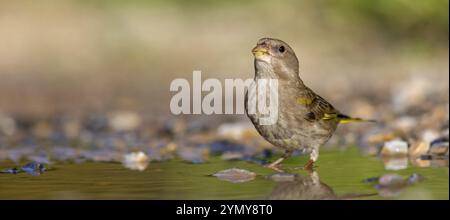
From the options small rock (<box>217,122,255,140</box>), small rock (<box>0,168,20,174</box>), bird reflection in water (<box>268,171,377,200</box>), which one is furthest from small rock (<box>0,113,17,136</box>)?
bird reflection in water (<box>268,171,377,200</box>)

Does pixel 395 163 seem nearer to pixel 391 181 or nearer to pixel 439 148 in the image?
pixel 439 148

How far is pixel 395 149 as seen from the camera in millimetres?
6582

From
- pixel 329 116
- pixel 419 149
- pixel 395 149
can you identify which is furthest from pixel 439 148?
pixel 329 116

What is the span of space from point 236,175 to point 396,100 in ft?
13.5

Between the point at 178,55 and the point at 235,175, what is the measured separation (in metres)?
7.89

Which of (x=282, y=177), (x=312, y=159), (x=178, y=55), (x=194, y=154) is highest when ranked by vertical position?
(x=178, y=55)

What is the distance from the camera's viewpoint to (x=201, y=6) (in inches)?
540

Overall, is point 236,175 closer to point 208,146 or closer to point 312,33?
point 208,146

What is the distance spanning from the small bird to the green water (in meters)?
0.20

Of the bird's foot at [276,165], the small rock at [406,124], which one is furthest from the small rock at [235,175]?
the small rock at [406,124]

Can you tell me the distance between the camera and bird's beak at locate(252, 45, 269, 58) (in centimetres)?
643

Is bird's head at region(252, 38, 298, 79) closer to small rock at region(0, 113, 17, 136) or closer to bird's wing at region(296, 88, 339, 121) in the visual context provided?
bird's wing at region(296, 88, 339, 121)

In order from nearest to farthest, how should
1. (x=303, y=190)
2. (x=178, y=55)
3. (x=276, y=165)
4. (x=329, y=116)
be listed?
(x=303, y=190) → (x=276, y=165) → (x=329, y=116) → (x=178, y=55)
